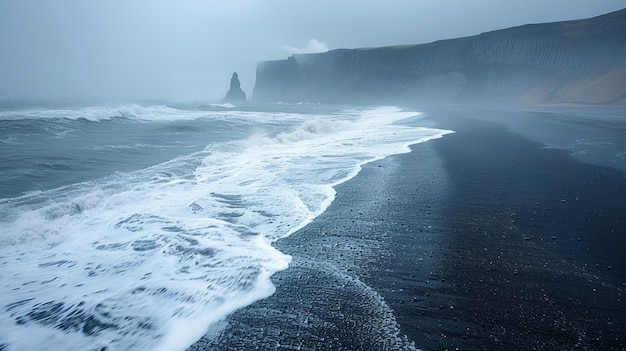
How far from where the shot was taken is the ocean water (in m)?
3.70

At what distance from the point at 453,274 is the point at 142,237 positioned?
4.89 metres

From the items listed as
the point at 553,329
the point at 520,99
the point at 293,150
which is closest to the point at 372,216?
the point at 553,329

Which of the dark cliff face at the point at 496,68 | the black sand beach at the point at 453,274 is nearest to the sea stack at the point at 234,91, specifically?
the dark cliff face at the point at 496,68

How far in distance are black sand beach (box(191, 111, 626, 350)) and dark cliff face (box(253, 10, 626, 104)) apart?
49.0 meters

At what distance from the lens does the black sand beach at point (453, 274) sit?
326 centimetres

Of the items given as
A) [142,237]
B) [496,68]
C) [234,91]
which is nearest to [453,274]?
[142,237]

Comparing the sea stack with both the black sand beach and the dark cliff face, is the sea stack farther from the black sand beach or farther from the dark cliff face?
the black sand beach

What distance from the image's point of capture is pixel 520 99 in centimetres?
6625

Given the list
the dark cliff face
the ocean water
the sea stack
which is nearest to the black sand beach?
the ocean water

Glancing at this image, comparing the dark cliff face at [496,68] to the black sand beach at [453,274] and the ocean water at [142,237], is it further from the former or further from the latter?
the ocean water at [142,237]

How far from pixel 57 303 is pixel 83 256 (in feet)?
4.33

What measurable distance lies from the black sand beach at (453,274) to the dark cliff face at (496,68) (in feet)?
161

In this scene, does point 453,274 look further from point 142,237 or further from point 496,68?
point 496,68

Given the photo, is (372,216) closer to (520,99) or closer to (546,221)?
(546,221)
